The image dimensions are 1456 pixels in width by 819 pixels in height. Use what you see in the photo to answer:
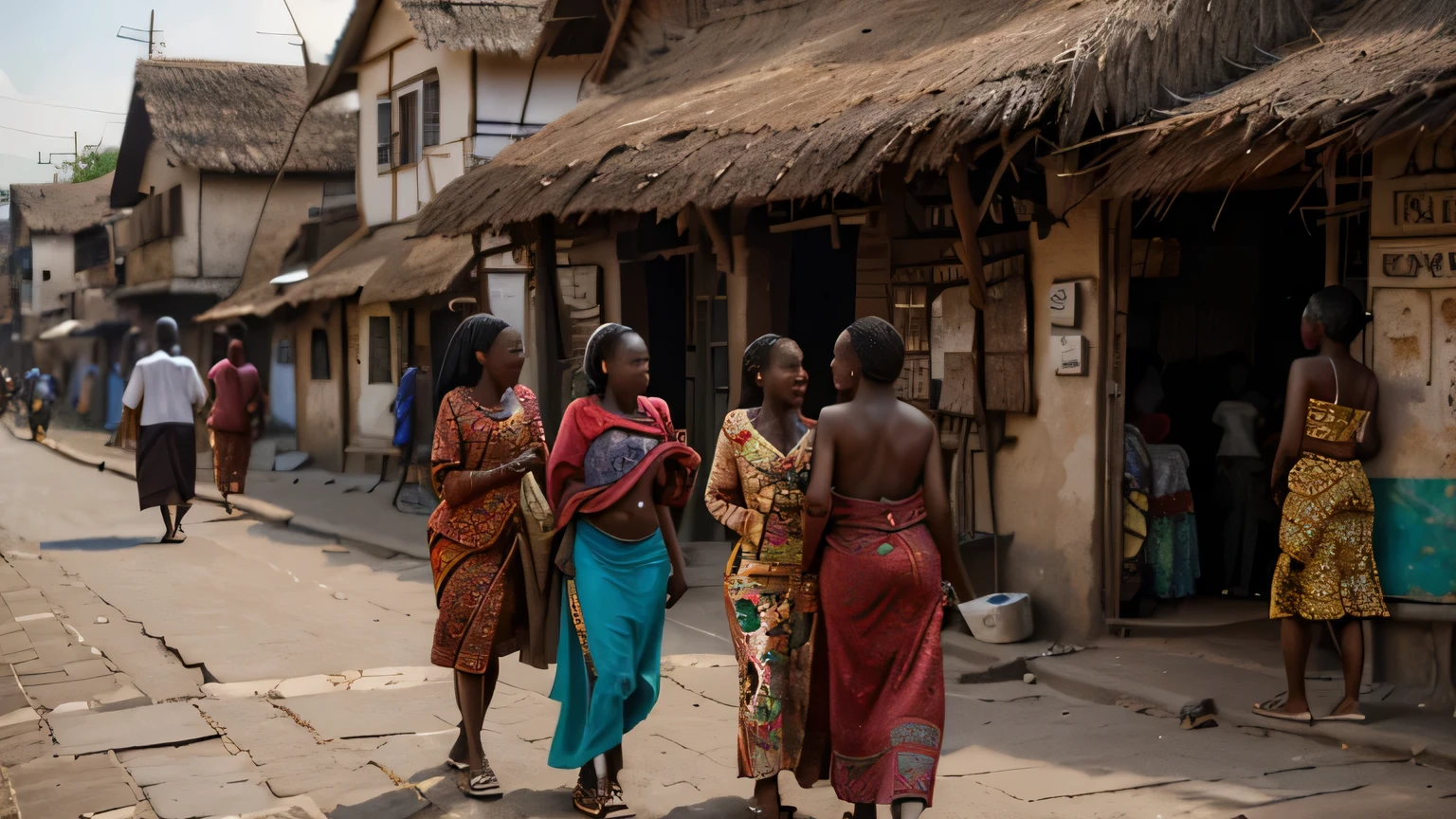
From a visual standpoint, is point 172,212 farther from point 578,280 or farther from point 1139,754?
point 1139,754

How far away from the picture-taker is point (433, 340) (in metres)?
18.3

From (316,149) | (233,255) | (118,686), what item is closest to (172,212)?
(233,255)

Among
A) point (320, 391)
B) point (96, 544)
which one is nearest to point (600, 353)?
point (96, 544)

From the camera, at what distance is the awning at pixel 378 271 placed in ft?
53.8

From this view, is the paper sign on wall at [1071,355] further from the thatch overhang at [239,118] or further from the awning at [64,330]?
the awning at [64,330]

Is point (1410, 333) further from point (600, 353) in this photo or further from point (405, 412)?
point (405, 412)

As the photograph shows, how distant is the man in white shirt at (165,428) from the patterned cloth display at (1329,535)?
9303 millimetres

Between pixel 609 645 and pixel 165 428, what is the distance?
8.65 meters

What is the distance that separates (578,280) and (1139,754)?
8169 mm

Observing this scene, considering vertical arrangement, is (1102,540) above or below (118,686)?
above

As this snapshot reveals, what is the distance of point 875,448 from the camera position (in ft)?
14.1

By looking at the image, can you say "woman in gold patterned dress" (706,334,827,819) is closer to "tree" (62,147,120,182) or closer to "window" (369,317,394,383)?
"window" (369,317,394,383)

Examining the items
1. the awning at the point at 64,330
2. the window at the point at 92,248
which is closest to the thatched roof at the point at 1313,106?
the awning at the point at 64,330

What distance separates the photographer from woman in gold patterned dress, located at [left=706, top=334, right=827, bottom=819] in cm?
451
